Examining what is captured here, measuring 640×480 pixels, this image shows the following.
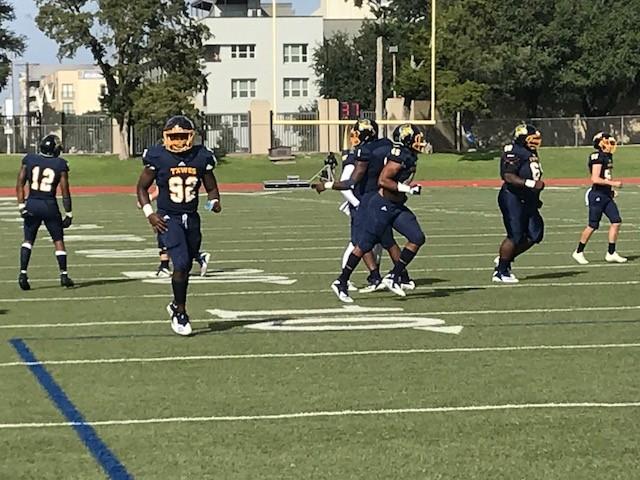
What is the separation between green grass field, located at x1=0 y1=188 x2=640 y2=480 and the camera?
5812 mm

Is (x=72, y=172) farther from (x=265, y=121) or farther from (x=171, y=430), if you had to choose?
(x=171, y=430)

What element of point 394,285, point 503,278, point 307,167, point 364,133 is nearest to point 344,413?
point 394,285

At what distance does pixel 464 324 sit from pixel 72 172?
44.4 m

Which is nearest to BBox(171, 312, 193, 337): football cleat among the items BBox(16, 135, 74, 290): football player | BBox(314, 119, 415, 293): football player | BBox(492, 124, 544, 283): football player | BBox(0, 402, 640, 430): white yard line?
BBox(314, 119, 415, 293): football player

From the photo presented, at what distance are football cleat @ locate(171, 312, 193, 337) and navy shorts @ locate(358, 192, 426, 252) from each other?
253cm

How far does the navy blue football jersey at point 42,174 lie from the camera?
12.7 m

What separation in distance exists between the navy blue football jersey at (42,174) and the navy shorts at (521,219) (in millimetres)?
4649

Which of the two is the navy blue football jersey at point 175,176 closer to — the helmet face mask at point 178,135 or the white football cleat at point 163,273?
the helmet face mask at point 178,135

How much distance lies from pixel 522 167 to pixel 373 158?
172 centimetres

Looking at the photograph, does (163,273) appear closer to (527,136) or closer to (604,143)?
(527,136)

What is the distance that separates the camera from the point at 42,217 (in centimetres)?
1280

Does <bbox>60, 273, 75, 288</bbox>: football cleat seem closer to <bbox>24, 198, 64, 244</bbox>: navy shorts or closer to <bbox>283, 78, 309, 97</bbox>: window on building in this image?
<bbox>24, 198, 64, 244</bbox>: navy shorts

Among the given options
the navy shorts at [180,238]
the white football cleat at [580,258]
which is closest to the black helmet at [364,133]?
the navy shorts at [180,238]

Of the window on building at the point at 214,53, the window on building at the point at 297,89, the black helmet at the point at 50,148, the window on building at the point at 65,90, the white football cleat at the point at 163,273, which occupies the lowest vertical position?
the white football cleat at the point at 163,273
